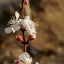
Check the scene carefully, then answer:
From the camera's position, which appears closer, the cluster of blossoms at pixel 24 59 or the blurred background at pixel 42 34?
the cluster of blossoms at pixel 24 59

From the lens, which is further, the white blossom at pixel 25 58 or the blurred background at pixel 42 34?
the blurred background at pixel 42 34

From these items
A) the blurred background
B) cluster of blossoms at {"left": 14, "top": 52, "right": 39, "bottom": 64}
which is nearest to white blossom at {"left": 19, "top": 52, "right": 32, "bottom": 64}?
cluster of blossoms at {"left": 14, "top": 52, "right": 39, "bottom": 64}

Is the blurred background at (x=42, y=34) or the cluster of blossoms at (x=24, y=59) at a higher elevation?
the blurred background at (x=42, y=34)

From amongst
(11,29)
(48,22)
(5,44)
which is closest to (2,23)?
(5,44)

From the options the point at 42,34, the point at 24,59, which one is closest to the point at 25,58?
the point at 24,59

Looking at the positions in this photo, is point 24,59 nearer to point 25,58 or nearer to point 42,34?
point 25,58

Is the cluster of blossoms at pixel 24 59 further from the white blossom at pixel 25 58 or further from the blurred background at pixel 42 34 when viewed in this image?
the blurred background at pixel 42 34

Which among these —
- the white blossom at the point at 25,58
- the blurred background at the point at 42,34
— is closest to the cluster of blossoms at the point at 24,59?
the white blossom at the point at 25,58

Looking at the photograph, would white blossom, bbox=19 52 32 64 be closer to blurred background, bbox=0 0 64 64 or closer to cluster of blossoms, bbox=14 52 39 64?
cluster of blossoms, bbox=14 52 39 64
